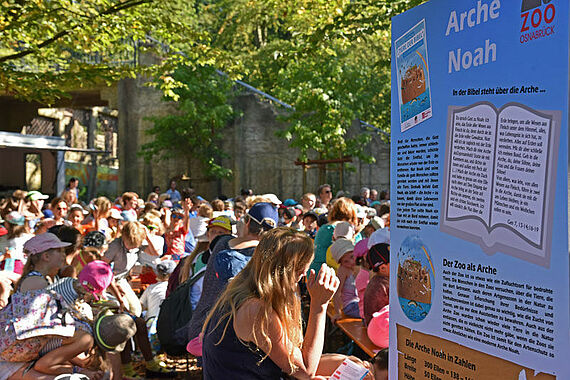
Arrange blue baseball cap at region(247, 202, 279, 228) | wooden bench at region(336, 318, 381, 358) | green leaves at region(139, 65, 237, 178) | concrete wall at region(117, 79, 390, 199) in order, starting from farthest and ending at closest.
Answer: green leaves at region(139, 65, 237, 178) → concrete wall at region(117, 79, 390, 199) → wooden bench at region(336, 318, 381, 358) → blue baseball cap at region(247, 202, 279, 228)

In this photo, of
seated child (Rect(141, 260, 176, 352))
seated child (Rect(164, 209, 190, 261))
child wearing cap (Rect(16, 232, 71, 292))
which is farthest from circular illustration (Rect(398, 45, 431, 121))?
seated child (Rect(164, 209, 190, 261))

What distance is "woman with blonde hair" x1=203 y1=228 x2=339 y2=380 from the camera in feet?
9.83

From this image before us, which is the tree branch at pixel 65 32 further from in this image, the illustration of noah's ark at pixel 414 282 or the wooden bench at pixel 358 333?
the illustration of noah's ark at pixel 414 282

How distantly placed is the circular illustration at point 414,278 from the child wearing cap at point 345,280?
395 cm

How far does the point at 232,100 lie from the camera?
886 inches

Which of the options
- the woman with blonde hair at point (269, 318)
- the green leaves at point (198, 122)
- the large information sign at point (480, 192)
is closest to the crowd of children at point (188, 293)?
the woman with blonde hair at point (269, 318)

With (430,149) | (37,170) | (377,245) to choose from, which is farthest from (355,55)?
(430,149)

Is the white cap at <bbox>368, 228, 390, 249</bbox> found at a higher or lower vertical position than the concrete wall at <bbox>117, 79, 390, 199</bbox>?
lower

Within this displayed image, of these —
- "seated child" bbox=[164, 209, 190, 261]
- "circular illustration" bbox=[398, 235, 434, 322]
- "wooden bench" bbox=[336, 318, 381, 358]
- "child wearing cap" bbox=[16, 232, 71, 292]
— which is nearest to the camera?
"circular illustration" bbox=[398, 235, 434, 322]

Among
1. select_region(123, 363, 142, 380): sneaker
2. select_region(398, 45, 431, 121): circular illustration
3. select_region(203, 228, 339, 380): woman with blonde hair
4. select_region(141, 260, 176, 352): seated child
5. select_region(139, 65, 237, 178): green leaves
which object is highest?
select_region(139, 65, 237, 178): green leaves

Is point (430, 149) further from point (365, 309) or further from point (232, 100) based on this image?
point (232, 100)

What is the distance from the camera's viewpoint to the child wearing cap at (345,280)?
604 cm

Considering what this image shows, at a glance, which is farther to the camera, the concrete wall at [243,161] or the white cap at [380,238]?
the concrete wall at [243,161]

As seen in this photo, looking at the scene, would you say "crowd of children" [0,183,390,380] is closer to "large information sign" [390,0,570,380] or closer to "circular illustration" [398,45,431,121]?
"large information sign" [390,0,570,380]
